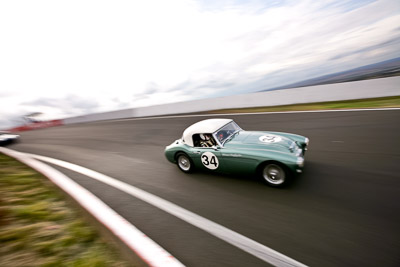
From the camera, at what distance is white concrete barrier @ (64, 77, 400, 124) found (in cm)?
929

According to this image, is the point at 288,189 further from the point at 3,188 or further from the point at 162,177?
the point at 3,188

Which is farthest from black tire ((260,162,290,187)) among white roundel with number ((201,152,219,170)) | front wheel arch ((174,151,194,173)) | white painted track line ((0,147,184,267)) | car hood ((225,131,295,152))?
white painted track line ((0,147,184,267))

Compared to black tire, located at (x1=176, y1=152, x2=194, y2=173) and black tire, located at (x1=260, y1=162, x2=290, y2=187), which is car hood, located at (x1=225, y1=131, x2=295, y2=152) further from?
black tire, located at (x1=176, y1=152, x2=194, y2=173)

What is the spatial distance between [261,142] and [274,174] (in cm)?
73

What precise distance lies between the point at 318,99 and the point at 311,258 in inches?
422

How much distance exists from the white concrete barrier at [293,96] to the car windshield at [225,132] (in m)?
8.46

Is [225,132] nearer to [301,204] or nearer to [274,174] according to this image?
[274,174]

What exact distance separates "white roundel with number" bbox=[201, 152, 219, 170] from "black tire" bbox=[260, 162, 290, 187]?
984mm

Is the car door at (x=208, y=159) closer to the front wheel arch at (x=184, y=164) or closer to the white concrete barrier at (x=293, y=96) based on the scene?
the front wheel arch at (x=184, y=164)

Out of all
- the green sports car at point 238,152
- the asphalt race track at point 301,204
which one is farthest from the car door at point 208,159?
the asphalt race track at point 301,204

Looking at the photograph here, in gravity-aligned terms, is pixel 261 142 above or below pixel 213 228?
above

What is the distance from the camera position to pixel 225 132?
4.46 m

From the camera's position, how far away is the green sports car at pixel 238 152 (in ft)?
11.5

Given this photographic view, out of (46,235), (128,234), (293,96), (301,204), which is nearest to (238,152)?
(301,204)
